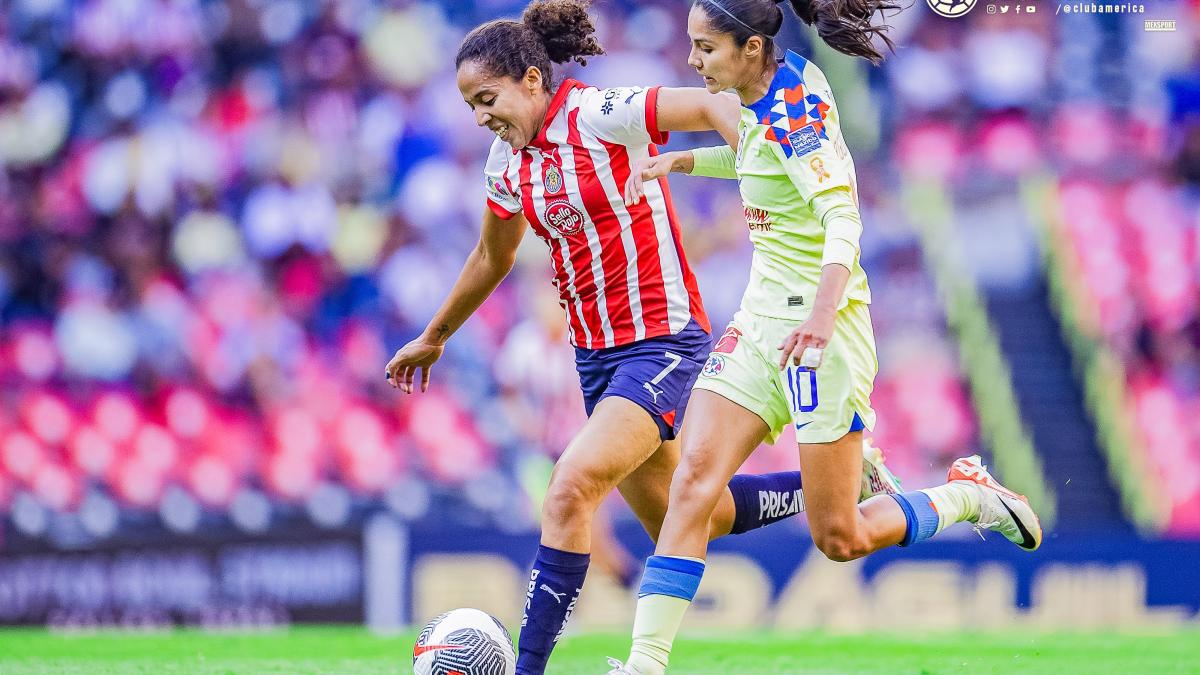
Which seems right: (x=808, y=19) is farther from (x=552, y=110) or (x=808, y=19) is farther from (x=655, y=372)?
(x=655, y=372)

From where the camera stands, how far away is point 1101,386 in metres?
9.55

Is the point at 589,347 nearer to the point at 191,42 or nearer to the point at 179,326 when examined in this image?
the point at 179,326

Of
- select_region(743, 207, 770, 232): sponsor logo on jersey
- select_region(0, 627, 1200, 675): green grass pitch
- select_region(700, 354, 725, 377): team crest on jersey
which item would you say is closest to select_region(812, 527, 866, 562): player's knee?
select_region(700, 354, 725, 377): team crest on jersey

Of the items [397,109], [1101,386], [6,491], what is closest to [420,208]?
[397,109]

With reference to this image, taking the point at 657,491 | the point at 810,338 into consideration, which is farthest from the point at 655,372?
the point at 810,338

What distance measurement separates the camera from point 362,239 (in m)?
9.60

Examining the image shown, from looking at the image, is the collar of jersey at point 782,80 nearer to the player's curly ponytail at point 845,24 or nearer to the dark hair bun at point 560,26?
the player's curly ponytail at point 845,24

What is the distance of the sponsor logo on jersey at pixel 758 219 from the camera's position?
4.07 meters

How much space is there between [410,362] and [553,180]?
911mm

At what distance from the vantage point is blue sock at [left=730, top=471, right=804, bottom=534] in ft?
15.3

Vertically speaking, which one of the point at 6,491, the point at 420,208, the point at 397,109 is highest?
the point at 397,109

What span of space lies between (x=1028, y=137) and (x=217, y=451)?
6211 millimetres

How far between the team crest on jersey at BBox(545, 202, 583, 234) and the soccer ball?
1.25 meters

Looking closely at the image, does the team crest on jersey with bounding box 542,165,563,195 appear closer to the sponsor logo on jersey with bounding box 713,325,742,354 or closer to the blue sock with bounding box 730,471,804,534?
the sponsor logo on jersey with bounding box 713,325,742,354
